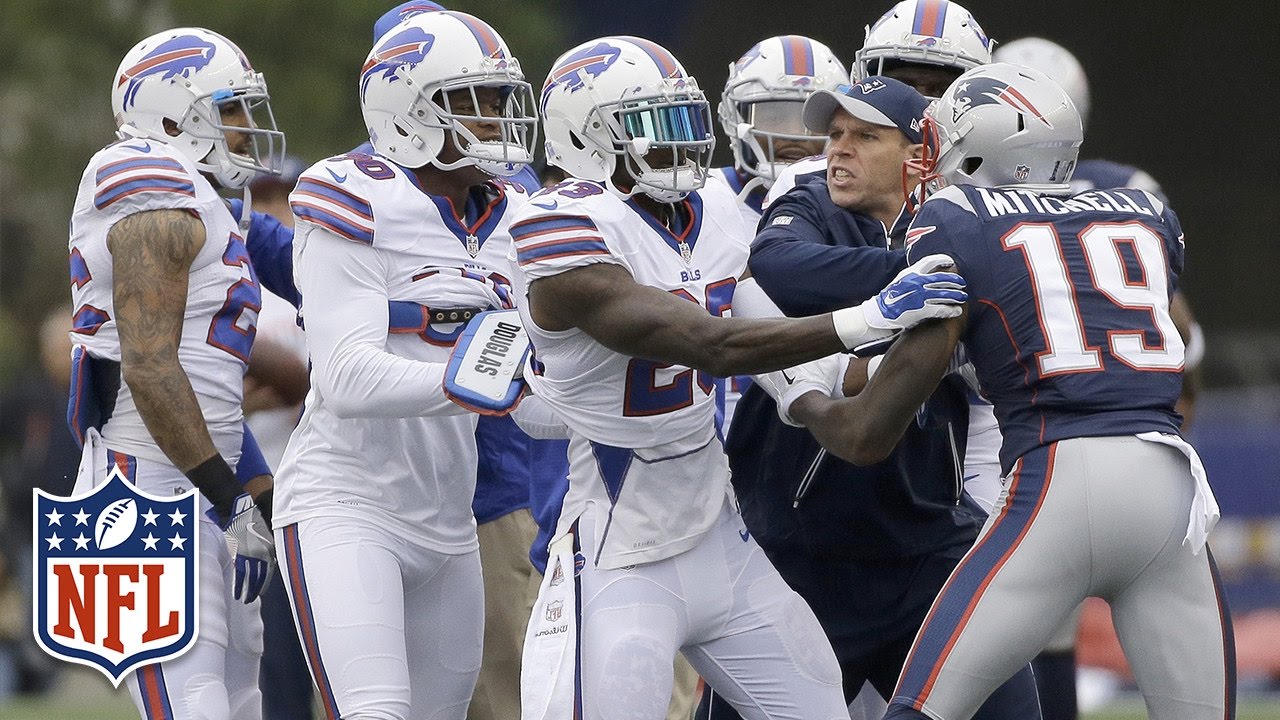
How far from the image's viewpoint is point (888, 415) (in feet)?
12.1

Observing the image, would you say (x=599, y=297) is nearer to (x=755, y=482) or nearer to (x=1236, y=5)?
(x=755, y=482)

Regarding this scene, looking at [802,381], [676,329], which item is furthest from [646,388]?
[802,381]

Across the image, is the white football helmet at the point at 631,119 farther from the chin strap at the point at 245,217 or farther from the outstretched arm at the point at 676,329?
the chin strap at the point at 245,217

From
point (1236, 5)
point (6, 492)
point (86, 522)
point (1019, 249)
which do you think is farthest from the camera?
point (1236, 5)

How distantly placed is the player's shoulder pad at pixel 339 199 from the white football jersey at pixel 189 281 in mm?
478

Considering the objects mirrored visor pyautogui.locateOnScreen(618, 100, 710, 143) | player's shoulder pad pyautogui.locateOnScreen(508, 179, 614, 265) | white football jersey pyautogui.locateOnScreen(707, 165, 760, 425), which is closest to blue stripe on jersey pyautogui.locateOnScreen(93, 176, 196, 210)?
player's shoulder pad pyautogui.locateOnScreen(508, 179, 614, 265)

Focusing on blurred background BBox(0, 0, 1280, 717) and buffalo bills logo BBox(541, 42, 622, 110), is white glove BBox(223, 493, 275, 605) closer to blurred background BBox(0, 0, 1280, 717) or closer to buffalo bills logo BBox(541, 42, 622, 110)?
buffalo bills logo BBox(541, 42, 622, 110)

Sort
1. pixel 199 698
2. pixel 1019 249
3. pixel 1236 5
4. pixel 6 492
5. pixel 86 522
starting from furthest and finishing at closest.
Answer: pixel 1236 5 < pixel 6 492 < pixel 86 522 < pixel 199 698 < pixel 1019 249

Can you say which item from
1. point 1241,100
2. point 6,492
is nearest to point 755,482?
point 6,492

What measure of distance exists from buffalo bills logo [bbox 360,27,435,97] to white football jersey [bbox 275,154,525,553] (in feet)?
0.76

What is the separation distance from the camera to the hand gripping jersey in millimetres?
3807

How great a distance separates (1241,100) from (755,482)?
9290mm

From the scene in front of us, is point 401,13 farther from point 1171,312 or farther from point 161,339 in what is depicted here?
point 1171,312

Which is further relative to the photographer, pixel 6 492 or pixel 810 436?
pixel 6 492
